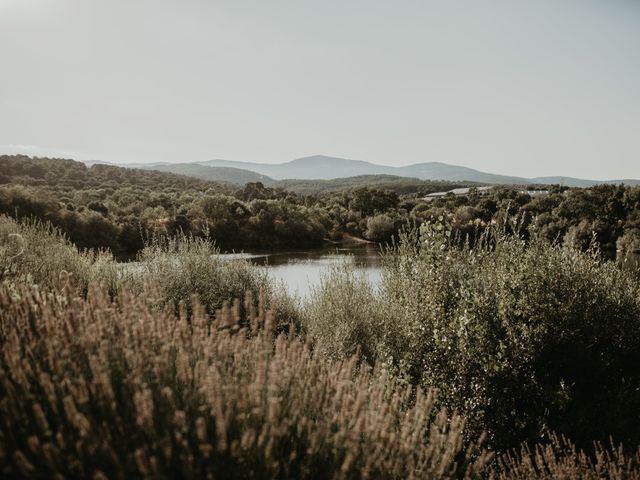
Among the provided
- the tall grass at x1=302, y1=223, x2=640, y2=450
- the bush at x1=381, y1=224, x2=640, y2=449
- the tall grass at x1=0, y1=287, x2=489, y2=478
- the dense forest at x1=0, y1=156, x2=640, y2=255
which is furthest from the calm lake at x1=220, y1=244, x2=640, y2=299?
the tall grass at x1=0, y1=287, x2=489, y2=478

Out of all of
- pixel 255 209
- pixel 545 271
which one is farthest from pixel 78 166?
pixel 545 271

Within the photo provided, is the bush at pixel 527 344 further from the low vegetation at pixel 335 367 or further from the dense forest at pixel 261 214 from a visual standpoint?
the dense forest at pixel 261 214

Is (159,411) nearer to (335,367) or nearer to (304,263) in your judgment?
(335,367)

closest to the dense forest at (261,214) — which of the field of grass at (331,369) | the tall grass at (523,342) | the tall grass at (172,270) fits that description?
the tall grass at (172,270)

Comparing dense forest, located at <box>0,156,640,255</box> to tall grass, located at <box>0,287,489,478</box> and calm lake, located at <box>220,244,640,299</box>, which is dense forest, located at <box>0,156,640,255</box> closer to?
calm lake, located at <box>220,244,640,299</box>

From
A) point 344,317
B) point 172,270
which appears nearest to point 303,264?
point 172,270

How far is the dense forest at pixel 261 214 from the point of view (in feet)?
109

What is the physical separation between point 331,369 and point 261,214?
41.0 meters

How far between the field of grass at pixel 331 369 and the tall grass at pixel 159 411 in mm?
15

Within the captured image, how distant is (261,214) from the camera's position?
147ft

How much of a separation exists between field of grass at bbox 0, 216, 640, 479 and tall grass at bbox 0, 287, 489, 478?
0.01 metres

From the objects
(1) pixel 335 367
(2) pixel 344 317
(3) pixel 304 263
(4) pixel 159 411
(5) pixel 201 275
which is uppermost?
(4) pixel 159 411

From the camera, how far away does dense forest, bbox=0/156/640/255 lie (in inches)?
1303

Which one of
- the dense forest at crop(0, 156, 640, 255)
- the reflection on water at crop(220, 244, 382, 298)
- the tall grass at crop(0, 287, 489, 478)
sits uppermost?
the tall grass at crop(0, 287, 489, 478)
